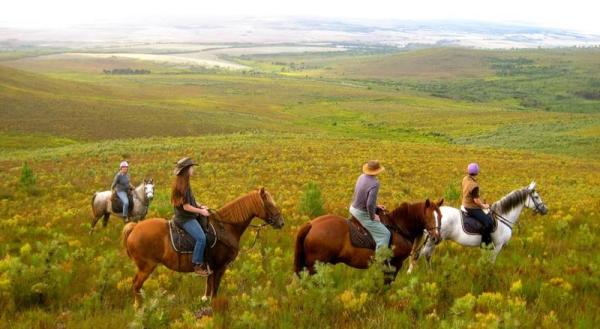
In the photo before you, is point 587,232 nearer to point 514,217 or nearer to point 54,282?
point 514,217

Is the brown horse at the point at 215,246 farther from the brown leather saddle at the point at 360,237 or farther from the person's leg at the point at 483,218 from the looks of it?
the person's leg at the point at 483,218

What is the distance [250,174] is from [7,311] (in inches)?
963

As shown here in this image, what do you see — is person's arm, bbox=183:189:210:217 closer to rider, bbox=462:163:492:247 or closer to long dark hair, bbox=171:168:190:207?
long dark hair, bbox=171:168:190:207

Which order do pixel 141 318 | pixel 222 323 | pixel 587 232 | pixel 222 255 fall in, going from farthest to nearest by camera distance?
pixel 587 232, pixel 222 255, pixel 222 323, pixel 141 318

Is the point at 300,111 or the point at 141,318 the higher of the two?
the point at 141,318

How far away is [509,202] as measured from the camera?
12.0 meters

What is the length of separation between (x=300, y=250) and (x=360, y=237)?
41.3 inches

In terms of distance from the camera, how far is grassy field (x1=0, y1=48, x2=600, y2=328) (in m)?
7.05

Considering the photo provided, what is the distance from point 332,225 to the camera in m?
9.05

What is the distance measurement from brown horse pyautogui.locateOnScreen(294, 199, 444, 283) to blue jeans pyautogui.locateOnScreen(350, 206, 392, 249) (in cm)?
21

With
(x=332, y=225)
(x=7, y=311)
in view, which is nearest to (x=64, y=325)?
(x=7, y=311)

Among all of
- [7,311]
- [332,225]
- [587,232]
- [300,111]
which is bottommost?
[300,111]

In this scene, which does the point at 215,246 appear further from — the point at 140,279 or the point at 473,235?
the point at 473,235

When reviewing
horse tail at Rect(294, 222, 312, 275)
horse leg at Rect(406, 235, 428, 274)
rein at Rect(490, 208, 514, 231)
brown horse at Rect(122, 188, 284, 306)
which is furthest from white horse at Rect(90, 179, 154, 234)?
rein at Rect(490, 208, 514, 231)
